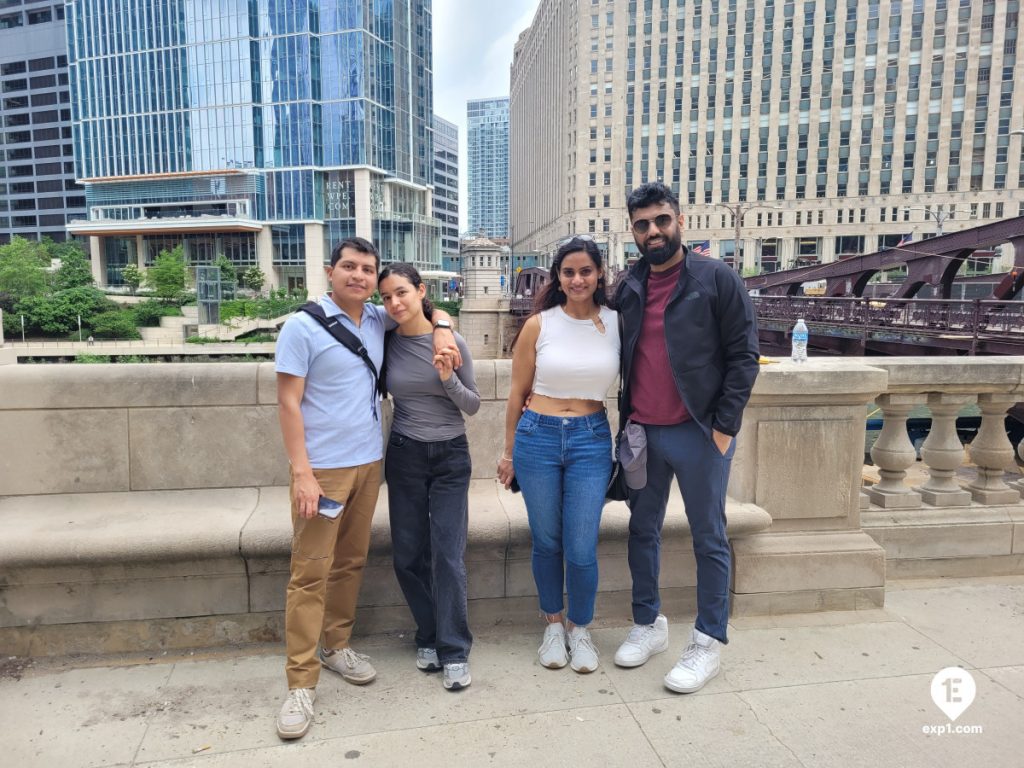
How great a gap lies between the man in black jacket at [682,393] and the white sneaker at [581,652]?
0.46ft

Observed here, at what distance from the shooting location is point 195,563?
10.5 ft

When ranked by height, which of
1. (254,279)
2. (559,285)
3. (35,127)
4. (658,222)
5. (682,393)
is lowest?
(682,393)

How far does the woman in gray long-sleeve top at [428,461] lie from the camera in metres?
2.92

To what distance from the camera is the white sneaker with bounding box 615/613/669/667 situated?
310 centimetres

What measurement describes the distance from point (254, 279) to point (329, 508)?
70067 mm

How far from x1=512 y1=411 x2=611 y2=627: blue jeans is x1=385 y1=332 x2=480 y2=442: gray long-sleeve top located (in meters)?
0.31

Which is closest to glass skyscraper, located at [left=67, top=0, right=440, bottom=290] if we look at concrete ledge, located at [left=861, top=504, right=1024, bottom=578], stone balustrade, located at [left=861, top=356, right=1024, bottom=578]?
stone balustrade, located at [left=861, top=356, right=1024, bottom=578]

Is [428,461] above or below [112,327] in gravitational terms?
above

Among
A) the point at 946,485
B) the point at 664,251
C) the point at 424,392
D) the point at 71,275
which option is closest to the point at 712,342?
the point at 664,251

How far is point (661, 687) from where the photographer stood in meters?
2.95

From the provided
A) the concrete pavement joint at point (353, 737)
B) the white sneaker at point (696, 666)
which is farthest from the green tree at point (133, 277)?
the white sneaker at point (696, 666)

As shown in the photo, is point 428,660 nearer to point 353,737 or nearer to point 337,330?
point 353,737

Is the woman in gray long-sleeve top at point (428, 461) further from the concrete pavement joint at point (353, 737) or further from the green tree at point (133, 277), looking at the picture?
the green tree at point (133, 277)

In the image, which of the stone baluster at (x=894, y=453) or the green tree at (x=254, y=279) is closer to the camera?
the stone baluster at (x=894, y=453)
